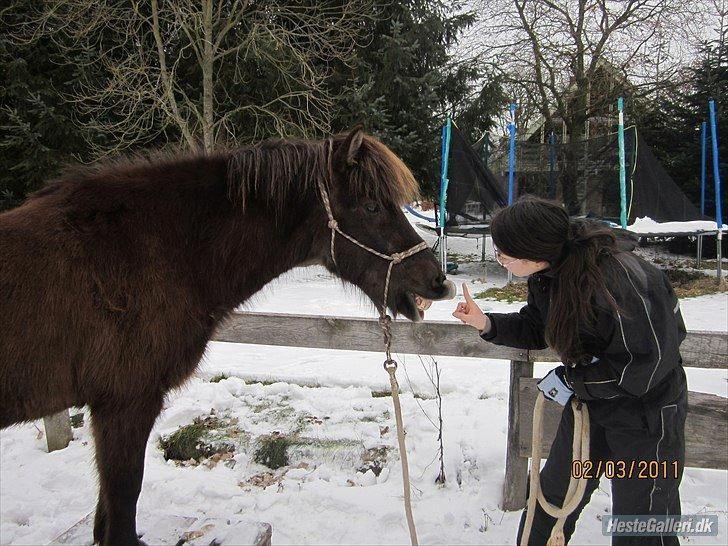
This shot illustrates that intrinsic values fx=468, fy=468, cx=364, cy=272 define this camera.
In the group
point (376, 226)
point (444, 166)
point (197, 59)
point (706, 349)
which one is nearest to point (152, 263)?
point (376, 226)

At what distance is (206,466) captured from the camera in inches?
143

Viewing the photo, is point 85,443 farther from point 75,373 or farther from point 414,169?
point 414,169

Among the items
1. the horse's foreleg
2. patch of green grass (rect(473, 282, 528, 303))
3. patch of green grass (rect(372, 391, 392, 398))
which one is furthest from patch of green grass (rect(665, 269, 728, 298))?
the horse's foreleg

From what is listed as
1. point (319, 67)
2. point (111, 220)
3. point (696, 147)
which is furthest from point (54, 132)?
point (696, 147)

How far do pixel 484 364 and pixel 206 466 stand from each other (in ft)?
11.1

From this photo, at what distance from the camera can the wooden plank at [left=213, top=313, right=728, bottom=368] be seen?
2.84 m

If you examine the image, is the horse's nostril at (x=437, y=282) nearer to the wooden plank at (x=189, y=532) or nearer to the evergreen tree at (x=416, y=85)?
the wooden plank at (x=189, y=532)

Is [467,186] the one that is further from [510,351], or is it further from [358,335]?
[510,351]

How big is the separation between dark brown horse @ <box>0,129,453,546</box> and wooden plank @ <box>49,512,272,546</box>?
0.81 ft

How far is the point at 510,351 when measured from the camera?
120 inches

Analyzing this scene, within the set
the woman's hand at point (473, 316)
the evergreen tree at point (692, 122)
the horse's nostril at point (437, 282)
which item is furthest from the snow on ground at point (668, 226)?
the horse's nostril at point (437, 282)

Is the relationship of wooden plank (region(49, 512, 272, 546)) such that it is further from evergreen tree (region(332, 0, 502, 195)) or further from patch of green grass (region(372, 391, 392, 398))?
evergreen tree (region(332, 0, 502, 195))

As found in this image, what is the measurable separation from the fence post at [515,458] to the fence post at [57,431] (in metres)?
3.55

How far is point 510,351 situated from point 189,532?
216cm
